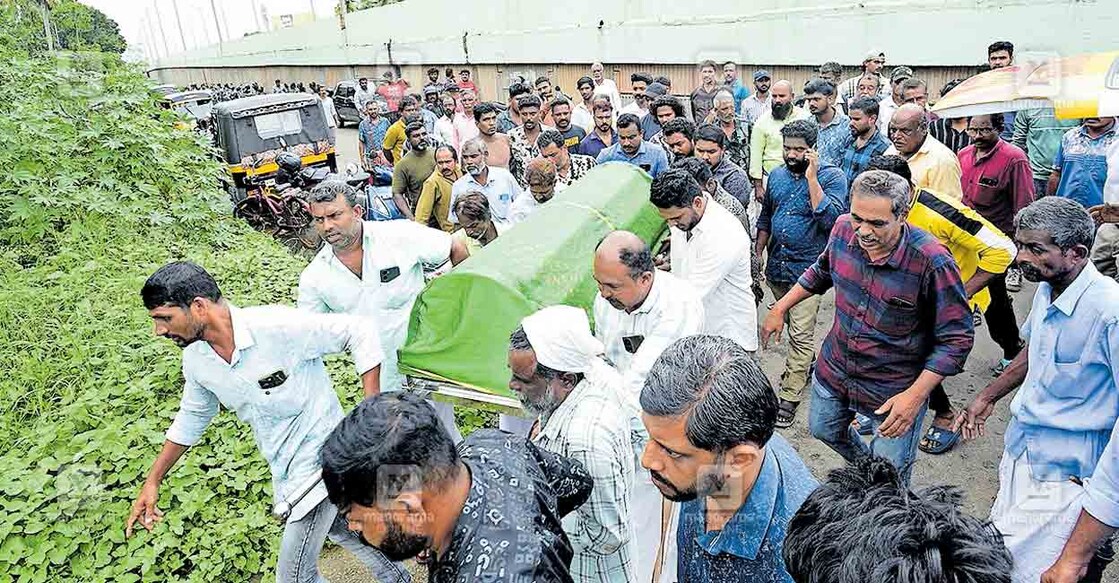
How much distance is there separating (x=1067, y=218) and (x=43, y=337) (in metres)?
6.28

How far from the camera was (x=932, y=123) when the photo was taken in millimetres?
6340

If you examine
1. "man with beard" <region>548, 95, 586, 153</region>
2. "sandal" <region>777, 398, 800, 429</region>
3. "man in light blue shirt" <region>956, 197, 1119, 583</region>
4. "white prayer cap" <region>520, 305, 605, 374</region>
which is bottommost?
"sandal" <region>777, 398, 800, 429</region>

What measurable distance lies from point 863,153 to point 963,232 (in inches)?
82.3

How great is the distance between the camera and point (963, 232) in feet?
10.9

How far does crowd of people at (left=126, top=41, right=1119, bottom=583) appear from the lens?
5.32 ft

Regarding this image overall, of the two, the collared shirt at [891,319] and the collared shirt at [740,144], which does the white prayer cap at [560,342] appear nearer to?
the collared shirt at [891,319]

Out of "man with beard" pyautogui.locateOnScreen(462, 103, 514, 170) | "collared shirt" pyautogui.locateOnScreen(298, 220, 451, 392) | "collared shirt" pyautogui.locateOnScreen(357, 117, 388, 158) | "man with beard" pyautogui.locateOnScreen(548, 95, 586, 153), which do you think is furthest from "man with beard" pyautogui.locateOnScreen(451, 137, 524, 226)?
"collared shirt" pyautogui.locateOnScreen(357, 117, 388, 158)

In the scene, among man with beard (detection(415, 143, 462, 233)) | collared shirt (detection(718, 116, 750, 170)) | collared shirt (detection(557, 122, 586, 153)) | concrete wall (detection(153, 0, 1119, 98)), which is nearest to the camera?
man with beard (detection(415, 143, 462, 233))

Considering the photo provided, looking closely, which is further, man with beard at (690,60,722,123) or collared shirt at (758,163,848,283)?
man with beard at (690,60,722,123)

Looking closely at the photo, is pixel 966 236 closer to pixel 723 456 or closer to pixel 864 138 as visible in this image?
pixel 864 138

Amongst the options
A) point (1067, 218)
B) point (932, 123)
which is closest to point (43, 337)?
point (1067, 218)

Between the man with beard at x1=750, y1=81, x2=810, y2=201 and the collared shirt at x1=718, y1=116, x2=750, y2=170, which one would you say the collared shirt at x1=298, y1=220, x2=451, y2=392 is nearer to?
the man with beard at x1=750, y1=81, x2=810, y2=201

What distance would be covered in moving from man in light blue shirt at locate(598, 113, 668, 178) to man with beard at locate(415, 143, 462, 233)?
120 cm

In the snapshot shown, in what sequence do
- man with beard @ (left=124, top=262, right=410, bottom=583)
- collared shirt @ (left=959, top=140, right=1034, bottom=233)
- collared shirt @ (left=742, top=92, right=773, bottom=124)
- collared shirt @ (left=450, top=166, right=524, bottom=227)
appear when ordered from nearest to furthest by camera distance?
man with beard @ (left=124, top=262, right=410, bottom=583) < collared shirt @ (left=959, top=140, right=1034, bottom=233) < collared shirt @ (left=450, top=166, right=524, bottom=227) < collared shirt @ (left=742, top=92, right=773, bottom=124)
